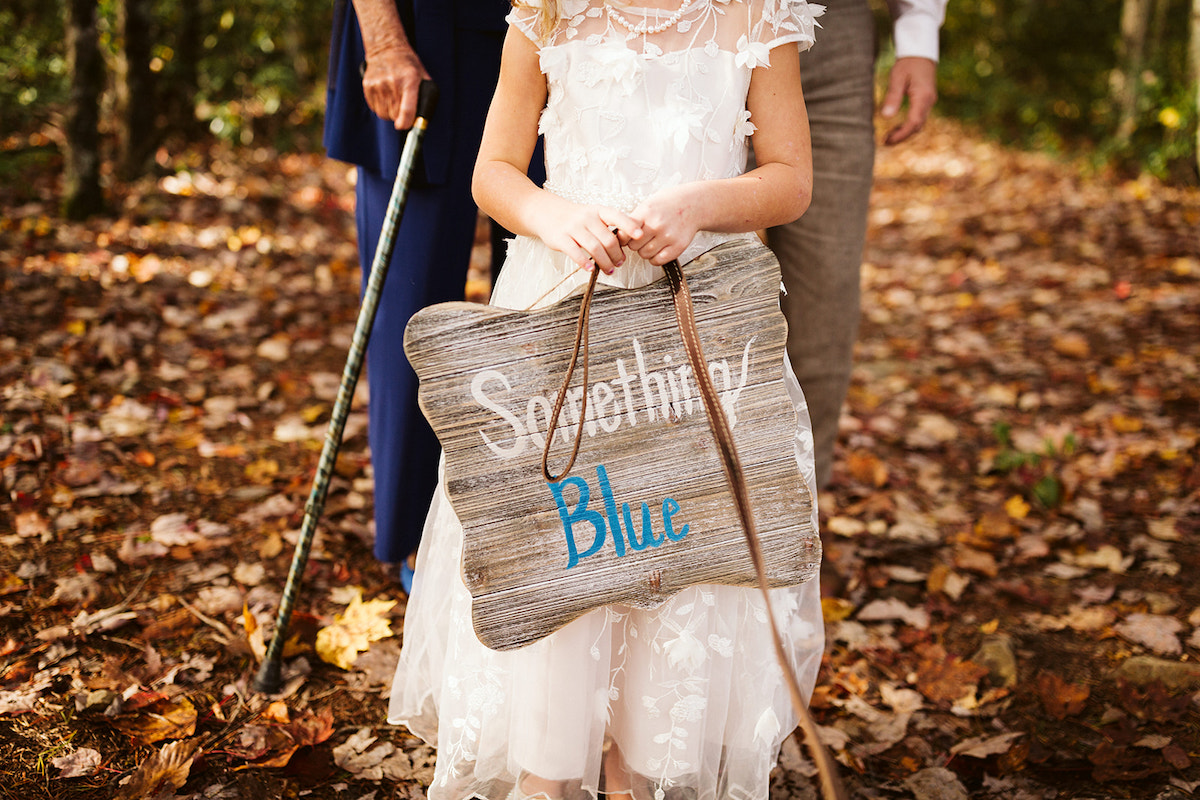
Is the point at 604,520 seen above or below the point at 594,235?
below

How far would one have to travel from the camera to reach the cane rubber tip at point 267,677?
6.70ft

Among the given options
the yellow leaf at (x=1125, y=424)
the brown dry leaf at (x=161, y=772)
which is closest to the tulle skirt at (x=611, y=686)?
the brown dry leaf at (x=161, y=772)

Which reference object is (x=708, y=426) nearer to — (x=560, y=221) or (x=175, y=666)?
(x=560, y=221)

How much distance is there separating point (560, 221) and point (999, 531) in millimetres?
2180

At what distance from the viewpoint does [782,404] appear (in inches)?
Result: 59.6

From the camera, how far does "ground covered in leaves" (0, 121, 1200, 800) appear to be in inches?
76.5

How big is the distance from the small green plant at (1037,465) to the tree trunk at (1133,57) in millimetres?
5145

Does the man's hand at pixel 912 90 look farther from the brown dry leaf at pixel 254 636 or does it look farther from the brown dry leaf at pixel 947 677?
the brown dry leaf at pixel 254 636

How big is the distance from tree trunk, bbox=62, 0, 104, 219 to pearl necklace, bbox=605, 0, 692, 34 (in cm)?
396

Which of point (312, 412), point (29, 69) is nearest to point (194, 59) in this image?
point (29, 69)

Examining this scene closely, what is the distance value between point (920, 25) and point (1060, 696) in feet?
5.88

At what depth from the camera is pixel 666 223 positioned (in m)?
1.36

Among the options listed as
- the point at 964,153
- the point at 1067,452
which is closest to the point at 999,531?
the point at 1067,452

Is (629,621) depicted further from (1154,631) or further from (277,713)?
(1154,631)
